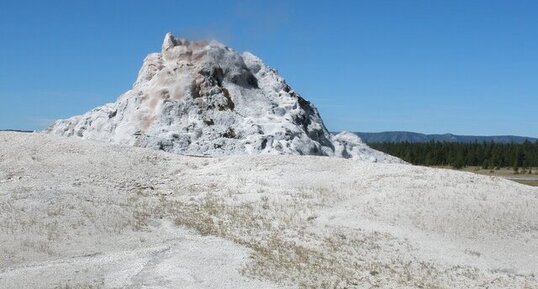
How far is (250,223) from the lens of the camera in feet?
Result: 75.5

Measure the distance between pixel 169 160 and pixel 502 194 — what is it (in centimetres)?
1864

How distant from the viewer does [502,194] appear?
27.5m

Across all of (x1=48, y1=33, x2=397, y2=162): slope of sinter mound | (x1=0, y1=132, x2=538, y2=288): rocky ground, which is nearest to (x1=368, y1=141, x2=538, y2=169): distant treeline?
(x1=48, y1=33, x2=397, y2=162): slope of sinter mound

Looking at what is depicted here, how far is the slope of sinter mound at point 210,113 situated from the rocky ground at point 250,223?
7.66 metres

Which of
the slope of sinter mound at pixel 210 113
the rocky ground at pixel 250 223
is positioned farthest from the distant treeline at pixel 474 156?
the rocky ground at pixel 250 223

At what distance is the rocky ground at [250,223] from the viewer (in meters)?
16.8

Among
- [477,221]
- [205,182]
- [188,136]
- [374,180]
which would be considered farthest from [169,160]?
[477,221]

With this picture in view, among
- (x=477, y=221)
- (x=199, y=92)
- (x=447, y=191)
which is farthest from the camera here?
(x=199, y=92)

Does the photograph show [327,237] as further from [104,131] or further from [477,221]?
[104,131]

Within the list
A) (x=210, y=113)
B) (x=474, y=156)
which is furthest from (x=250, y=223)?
(x=474, y=156)

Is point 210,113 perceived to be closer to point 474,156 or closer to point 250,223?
point 250,223

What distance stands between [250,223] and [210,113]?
76.9 ft

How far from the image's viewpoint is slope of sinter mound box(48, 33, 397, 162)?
42.4m

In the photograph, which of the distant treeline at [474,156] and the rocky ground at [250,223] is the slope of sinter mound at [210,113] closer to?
the rocky ground at [250,223]
